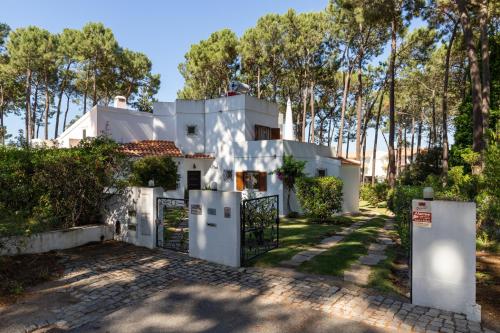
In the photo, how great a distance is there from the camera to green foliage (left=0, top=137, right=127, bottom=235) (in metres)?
9.08

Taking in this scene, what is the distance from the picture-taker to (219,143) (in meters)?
22.0

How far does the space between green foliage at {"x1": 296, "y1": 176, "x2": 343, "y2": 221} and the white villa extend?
243 centimetres

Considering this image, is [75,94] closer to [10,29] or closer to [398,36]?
[10,29]

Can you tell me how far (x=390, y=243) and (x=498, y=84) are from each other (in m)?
12.3

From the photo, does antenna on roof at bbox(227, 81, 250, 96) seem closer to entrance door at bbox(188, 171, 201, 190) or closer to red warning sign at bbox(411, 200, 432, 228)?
entrance door at bbox(188, 171, 201, 190)

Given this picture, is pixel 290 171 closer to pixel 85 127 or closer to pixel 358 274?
pixel 358 274

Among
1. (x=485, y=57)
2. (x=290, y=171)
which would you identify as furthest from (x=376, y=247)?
(x=485, y=57)

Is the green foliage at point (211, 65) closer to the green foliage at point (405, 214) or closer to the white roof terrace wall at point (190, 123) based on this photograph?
the white roof terrace wall at point (190, 123)

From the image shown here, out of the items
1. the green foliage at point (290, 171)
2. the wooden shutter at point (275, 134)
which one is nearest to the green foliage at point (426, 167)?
the wooden shutter at point (275, 134)

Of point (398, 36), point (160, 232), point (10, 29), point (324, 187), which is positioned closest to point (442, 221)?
point (160, 232)

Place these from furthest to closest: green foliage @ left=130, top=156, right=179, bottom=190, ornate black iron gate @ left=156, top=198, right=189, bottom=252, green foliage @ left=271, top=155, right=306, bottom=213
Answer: green foliage @ left=271, top=155, right=306, bottom=213
green foliage @ left=130, top=156, right=179, bottom=190
ornate black iron gate @ left=156, top=198, right=189, bottom=252

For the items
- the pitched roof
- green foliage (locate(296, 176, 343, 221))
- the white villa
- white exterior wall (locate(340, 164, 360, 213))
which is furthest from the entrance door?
white exterior wall (locate(340, 164, 360, 213))

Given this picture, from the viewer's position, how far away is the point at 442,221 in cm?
523

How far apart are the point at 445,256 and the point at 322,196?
31.1ft
